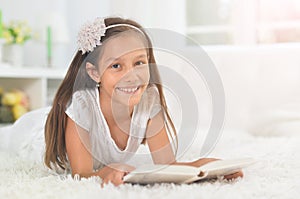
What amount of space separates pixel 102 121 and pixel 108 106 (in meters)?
0.04

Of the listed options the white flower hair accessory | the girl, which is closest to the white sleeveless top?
the girl

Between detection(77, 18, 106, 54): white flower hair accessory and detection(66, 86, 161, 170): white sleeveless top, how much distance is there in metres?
0.11

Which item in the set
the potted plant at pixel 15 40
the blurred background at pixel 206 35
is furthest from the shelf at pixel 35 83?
the potted plant at pixel 15 40

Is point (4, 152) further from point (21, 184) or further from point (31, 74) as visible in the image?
point (31, 74)

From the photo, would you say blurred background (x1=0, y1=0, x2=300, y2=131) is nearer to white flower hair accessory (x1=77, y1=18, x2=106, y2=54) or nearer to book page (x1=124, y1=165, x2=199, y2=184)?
white flower hair accessory (x1=77, y1=18, x2=106, y2=54)

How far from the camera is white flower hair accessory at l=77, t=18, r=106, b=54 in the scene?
1205mm

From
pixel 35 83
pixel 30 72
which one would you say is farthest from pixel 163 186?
pixel 35 83

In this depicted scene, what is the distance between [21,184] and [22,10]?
2410 millimetres

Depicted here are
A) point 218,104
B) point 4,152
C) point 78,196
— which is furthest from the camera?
point 4,152

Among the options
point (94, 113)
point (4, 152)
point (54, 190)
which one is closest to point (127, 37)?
point (94, 113)

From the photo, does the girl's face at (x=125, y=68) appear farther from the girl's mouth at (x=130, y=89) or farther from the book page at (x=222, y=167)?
the book page at (x=222, y=167)

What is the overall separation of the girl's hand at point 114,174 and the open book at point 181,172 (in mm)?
17

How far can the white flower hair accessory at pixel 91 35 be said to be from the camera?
3.95ft

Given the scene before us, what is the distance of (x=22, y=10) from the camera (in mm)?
3303
